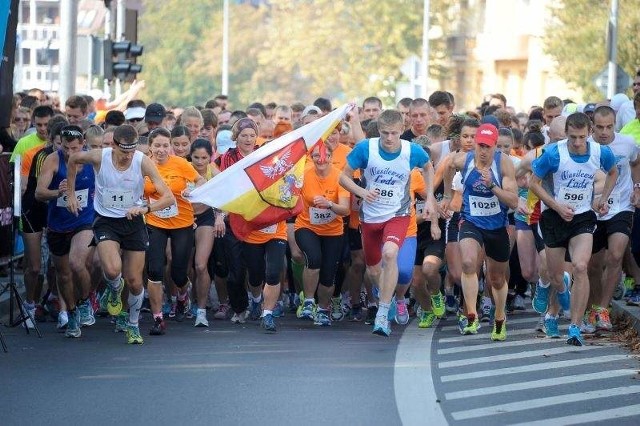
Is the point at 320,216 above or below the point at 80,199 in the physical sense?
below

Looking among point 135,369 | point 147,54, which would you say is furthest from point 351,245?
point 147,54

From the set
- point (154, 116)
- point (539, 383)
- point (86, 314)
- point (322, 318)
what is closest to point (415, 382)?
point (539, 383)

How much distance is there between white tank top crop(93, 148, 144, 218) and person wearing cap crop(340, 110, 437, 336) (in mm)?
1886

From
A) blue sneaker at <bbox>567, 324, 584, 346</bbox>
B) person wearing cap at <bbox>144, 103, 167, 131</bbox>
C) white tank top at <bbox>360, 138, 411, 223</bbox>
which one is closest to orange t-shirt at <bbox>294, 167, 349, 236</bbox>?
white tank top at <bbox>360, 138, 411, 223</bbox>

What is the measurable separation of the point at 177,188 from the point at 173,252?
1.89ft

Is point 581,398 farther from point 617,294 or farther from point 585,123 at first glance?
point 617,294

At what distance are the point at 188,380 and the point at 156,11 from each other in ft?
295

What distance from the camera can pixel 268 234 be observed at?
592 inches

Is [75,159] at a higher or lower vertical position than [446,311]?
higher

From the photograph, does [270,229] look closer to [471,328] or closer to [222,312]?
[222,312]

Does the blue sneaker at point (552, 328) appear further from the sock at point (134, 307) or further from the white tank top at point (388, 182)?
the sock at point (134, 307)

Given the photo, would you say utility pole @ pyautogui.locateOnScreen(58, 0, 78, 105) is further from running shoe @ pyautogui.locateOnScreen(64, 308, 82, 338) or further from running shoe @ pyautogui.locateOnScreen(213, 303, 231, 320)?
running shoe @ pyautogui.locateOnScreen(64, 308, 82, 338)

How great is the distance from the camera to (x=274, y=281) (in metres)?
14.8

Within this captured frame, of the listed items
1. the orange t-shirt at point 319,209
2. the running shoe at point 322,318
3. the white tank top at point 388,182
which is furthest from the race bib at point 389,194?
the running shoe at point 322,318
